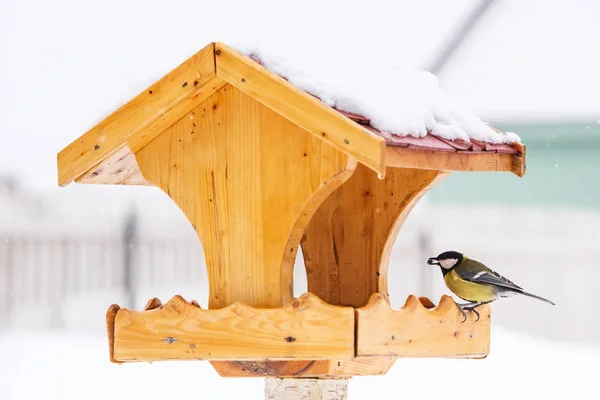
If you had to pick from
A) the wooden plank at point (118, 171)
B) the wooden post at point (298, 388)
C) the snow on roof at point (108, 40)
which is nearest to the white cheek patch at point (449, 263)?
the wooden post at point (298, 388)

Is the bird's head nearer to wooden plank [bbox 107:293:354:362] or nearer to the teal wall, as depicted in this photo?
wooden plank [bbox 107:293:354:362]

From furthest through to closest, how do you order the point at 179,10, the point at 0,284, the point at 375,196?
the point at 0,284, the point at 179,10, the point at 375,196

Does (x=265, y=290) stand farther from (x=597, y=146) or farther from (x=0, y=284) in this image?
(x=597, y=146)

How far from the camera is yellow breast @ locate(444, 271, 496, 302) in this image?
2.27 metres

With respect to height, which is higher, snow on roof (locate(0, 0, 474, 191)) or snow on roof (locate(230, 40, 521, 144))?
snow on roof (locate(0, 0, 474, 191))

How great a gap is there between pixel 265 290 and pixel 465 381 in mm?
4091

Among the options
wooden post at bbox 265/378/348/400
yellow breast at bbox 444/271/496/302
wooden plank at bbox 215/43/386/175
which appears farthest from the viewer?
yellow breast at bbox 444/271/496/302

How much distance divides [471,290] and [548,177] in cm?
489

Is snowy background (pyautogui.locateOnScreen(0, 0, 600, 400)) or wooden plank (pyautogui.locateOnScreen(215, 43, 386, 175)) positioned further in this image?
snowy background (pyautogui.locateOnScreen(0, 0, 600, 400))

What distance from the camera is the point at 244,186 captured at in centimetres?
188

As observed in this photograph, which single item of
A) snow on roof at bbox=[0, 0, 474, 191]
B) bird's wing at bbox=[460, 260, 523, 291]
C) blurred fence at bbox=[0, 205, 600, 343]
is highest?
snow on roof at bbox=[0, 0, 474, 191]

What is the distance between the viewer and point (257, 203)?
1867 millimetres

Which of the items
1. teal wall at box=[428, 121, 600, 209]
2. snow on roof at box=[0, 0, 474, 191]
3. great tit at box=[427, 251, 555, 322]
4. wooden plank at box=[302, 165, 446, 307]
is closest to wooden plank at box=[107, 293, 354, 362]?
wooden plank at box=[302, 165, 446, 307]

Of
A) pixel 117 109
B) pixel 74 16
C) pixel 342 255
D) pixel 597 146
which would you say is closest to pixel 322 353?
pixel 342 255
